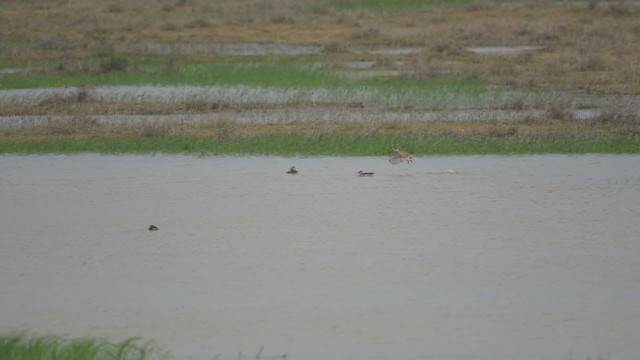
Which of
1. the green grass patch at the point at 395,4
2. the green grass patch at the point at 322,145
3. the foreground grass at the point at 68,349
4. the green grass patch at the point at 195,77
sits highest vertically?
the foreground grass at the point at 68,349

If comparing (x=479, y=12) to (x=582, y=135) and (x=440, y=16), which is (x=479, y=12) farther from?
(x=582, y=135)

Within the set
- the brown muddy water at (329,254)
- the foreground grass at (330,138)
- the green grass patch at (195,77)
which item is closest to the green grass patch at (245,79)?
the green grass patch at (195,77)

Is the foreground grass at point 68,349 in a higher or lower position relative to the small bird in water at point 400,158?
higher

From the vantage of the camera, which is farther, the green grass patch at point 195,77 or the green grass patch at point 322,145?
the green grass patch at point 195,77

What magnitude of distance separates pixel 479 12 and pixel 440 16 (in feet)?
5.67

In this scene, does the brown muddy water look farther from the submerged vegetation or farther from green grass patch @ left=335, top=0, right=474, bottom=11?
green grass patch @ left=335, top=0, right=474, bottom=11

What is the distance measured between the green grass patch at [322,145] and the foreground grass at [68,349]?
273 inches

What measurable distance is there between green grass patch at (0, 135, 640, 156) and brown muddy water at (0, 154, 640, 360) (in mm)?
219

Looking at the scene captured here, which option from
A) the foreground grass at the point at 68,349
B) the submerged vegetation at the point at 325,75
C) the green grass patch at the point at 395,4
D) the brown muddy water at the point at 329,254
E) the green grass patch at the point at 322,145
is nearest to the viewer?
the foreground grass at the point at 68,349

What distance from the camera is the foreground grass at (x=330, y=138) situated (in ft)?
45.8

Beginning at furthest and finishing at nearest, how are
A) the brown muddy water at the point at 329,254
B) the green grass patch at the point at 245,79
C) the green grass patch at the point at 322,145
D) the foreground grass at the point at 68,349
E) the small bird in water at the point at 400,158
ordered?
the green grass patch at the point at 245,79
the green grass patch at the point at 322,145
the small bird in water at the point at 400,158
the brown muddy water at the point at 329,254
the foreground grass at the point at 68,349

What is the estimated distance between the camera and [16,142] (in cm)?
1449

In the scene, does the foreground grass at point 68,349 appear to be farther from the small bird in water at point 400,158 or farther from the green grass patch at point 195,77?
the green grass patch at point 195,77

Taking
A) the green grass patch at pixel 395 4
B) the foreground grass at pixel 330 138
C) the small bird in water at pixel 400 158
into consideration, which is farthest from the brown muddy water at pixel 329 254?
the green grass patch at pixel 395 4
